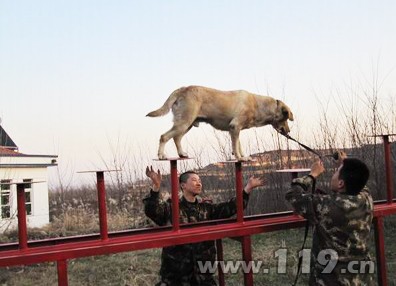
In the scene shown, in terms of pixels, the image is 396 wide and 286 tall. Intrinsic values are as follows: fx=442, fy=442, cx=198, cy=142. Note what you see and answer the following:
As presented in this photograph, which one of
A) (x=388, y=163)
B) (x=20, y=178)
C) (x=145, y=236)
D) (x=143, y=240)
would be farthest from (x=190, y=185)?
(x=20, y=178)

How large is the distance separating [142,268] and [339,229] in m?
5.57

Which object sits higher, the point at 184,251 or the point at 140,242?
the point at 140,242

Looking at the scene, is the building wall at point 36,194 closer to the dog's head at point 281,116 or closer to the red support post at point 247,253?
the dog's head at point 281,116

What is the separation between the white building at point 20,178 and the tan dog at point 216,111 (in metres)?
5.73

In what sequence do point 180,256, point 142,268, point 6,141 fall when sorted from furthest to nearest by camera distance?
1. point 6,141
2. point 142,268
3. point 180,256

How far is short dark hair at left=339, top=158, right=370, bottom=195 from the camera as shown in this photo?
2824 mm

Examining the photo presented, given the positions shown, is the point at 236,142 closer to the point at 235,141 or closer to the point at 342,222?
the point at 235,141

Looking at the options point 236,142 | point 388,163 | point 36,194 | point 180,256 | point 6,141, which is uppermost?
point 6,141

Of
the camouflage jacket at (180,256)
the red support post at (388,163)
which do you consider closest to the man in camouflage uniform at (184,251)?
the camouflage jacket at (180,256)

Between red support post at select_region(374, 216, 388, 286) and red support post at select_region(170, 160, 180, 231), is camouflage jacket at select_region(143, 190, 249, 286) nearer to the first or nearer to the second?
red support post at select_region(170, 160, 180, 231)

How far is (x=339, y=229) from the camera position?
9.20ft

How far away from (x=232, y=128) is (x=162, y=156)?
0.69m

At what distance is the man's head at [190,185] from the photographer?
354cm

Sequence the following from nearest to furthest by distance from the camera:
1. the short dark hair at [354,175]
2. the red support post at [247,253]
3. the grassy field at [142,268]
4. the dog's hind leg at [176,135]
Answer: the short dark hair at [354,175]
the red support post at [247,253]
the dog's hind leg at [176,135]
the grassy field at [142,268]
